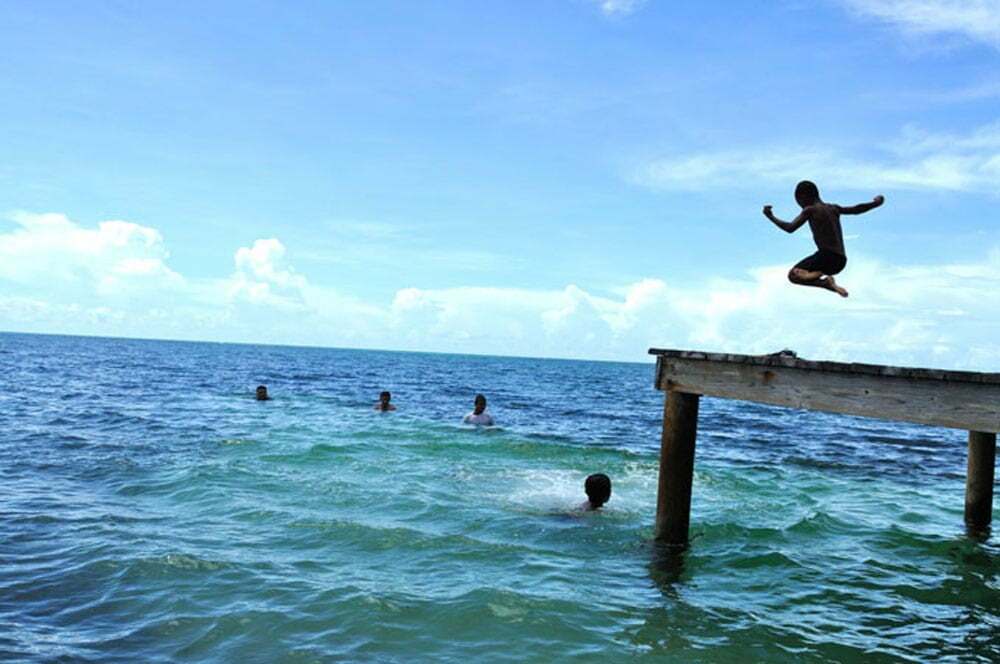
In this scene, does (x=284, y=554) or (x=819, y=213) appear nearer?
(x=819, y=213)

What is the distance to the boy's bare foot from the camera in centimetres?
744

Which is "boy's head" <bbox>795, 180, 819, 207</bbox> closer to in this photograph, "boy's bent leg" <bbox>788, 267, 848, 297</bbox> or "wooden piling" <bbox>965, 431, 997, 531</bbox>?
"boy's bent leg" <bbox>788, 267, 848, 297</bbox>

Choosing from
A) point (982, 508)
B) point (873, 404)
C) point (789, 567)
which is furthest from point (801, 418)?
point (873, 404)

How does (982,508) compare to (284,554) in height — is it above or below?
above

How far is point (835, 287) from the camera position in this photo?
7.54 metres

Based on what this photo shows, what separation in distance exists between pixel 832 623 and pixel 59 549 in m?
8.03

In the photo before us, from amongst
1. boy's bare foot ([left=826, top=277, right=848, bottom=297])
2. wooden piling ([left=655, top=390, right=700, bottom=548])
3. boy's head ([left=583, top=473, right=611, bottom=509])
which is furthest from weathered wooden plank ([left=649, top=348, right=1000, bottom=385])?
boy's head ([left=583, top=473, right=611, bottom=509])

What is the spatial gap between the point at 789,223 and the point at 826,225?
355 mm

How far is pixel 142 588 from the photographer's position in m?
7.23

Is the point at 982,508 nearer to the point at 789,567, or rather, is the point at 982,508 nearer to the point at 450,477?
the point at 789,567

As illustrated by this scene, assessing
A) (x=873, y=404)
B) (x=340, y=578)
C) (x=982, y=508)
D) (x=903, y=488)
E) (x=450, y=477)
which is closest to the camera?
(x=873, y=404)

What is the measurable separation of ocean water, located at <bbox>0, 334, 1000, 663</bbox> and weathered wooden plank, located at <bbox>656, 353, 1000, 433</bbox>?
202 cm

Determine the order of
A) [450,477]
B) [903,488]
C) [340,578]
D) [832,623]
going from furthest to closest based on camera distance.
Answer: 1. [903,488]
2. [450,477]
3. [340,578]
4. [832,623]

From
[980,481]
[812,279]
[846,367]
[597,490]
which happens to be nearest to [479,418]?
[597,490]
